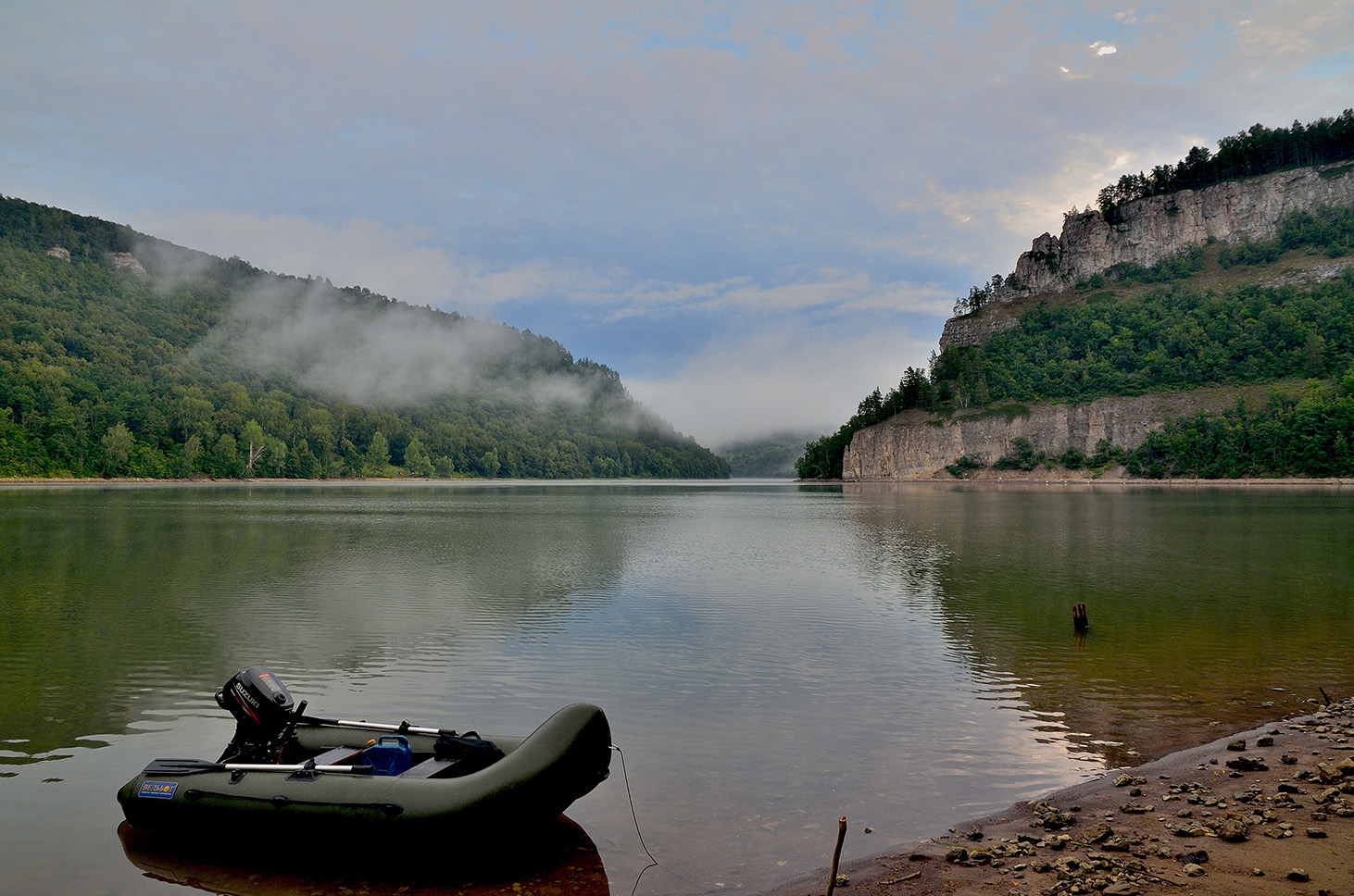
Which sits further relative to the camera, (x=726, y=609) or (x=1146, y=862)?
(x=726, y=609)

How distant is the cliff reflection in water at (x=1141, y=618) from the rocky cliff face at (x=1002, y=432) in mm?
116646

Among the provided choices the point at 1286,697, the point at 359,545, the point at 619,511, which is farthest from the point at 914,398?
the point at 1286,697

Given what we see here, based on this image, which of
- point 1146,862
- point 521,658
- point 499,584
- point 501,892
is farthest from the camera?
point 499,584

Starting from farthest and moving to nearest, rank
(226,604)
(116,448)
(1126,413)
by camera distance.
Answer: (1126,413)
(116,448)
(226,604)

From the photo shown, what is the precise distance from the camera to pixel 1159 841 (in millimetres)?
7340

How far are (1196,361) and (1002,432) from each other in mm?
41490

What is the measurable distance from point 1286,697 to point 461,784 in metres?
14.3

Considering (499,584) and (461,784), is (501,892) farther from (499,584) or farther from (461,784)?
(499,584)

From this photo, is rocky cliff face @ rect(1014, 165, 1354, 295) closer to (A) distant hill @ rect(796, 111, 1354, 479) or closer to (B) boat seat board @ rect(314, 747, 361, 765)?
(A) distant hill @ rect(796, 111, 1354, 479)

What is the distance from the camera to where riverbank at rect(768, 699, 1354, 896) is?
6.49 metres

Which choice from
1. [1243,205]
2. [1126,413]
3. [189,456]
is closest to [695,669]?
[1126,413]

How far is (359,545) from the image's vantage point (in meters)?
39.4

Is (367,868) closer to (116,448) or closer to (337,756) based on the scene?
(337,756)

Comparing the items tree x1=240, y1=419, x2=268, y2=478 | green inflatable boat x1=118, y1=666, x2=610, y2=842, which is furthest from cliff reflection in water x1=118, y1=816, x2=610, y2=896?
tree x1=240, y1=419, x2=268, y2=478
